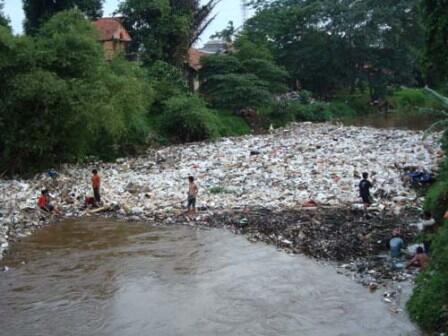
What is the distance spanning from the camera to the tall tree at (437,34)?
61.6 ft

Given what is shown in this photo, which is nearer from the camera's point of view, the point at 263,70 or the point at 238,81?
the point at 238,81

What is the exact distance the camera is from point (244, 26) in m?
46.9

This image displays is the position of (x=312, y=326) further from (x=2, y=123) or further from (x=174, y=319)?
(x=2, y=123)

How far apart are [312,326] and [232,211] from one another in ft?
21.6

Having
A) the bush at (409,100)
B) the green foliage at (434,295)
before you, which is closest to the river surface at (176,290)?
the green foliage at (434,295)

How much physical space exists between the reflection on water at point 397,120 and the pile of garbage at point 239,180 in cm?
878

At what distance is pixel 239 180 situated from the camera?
1806 centimetres

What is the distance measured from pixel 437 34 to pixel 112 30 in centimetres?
1974

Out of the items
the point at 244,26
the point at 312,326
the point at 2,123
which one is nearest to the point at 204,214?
the point at 312,326

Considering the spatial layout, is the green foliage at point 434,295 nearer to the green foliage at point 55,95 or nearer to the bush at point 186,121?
the green foliage at point 55,95

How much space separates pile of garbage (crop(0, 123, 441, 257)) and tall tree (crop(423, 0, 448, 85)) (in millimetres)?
3165

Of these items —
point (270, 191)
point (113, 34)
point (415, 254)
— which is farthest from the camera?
point (113, 34)

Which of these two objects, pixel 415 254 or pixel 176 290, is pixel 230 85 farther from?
pixel 176 290

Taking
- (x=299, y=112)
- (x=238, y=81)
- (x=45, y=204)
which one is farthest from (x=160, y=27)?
(x=45, y=204)
